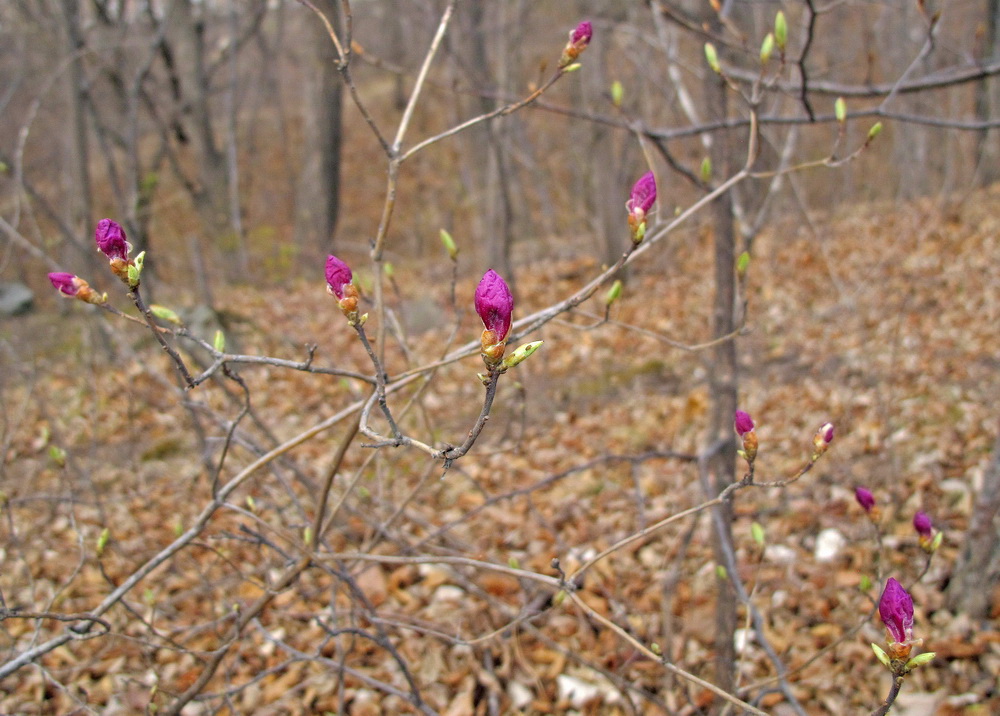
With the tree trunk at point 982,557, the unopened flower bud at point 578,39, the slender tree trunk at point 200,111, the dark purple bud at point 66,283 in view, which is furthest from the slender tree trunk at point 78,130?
the tree trunk at point 982,557

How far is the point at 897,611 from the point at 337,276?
0.98 m

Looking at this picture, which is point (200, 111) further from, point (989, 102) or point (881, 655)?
point (881, 655)

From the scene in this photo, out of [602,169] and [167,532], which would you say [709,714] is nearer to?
[167,532]

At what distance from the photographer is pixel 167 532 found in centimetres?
343

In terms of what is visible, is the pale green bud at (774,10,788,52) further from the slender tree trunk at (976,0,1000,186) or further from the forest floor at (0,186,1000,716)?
the slender tree trunk at (976,0,1000,186)

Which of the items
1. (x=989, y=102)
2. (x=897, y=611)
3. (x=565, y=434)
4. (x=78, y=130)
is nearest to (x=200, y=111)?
(x=78, y=130)

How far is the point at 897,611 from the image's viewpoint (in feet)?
3.64

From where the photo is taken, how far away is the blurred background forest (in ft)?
7.48

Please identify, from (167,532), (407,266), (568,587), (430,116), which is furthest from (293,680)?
(430,116)

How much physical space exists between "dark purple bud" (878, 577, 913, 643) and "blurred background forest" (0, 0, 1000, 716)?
19.1 inches

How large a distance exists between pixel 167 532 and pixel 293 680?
1283 mm

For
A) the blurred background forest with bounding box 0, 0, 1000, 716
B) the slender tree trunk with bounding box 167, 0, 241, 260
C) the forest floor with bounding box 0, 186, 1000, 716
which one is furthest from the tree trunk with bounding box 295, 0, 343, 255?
the forest floor with bounding box 0, 186, 1000, 716

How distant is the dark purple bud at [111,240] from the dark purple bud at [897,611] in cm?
128

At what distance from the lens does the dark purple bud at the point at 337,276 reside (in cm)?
105
